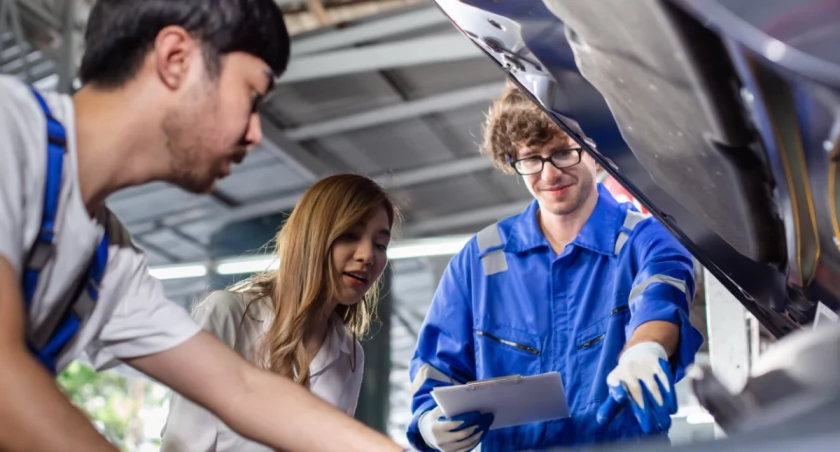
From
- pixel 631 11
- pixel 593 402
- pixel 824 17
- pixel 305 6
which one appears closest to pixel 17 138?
pixel 631 11

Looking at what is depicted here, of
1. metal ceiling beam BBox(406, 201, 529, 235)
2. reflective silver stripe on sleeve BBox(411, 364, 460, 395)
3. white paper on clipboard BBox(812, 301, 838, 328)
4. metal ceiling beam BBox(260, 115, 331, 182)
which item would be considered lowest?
metal ceiling beam BBox(406, 201, 529, 235)

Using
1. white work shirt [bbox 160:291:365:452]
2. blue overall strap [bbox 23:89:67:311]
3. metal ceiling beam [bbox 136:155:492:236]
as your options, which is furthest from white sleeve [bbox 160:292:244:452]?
metal ceiling beam [bbox 136:155:492:236]

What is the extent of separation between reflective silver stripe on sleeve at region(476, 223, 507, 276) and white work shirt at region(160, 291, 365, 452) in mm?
447

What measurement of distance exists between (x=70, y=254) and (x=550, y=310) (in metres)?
1.04

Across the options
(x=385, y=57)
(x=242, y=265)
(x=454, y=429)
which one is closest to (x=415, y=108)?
(x=385, y=57)

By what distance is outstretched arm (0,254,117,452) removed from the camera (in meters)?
0.85

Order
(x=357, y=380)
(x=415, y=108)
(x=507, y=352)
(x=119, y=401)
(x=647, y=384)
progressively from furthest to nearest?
(x=119, y=401), (x=415, y=108), (x=357, y=380), (x=507, y=352), (x=647, y=384)

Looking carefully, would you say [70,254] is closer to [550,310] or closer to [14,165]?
[14,165]

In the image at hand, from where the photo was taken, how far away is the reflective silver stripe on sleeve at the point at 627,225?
190cm

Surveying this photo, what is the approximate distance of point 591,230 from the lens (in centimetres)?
191

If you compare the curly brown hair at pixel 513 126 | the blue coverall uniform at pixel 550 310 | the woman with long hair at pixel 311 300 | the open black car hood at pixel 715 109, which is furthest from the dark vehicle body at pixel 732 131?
the woman with long hair at pixel 311 300

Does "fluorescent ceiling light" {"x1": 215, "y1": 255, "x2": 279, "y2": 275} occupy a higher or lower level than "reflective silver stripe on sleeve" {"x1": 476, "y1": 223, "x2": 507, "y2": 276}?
lower

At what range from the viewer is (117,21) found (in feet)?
3.55

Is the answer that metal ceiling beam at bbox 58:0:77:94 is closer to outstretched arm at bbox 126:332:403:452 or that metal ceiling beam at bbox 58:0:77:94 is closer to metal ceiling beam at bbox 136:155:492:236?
metal ceiling beam at bbox 136:155:492:236
